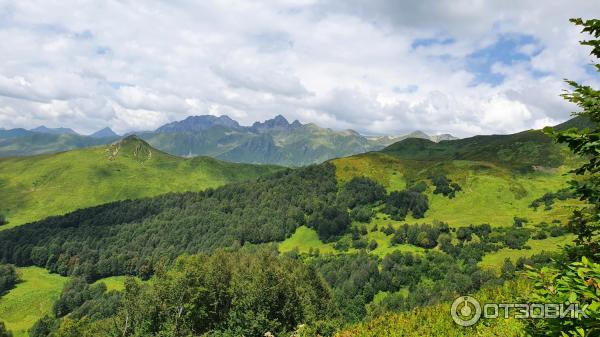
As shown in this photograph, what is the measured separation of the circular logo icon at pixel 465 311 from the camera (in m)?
24.4

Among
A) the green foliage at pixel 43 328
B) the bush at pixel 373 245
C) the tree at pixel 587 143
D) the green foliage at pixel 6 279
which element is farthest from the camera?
the green foliage at pixel 6 279

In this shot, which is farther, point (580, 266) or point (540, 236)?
point (540, 236)

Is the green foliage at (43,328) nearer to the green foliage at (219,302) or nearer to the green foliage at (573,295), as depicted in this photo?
the green foliage at (219,302)

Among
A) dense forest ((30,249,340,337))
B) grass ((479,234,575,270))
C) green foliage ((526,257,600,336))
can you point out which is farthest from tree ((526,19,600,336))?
grass ((479,234,575,270))

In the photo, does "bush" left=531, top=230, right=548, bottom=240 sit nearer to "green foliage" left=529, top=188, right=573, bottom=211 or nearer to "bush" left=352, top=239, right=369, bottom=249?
"green foliage" left=529, top=188, right=573, bottom=211

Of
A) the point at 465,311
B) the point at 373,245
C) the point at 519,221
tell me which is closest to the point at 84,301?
the point at 373,245

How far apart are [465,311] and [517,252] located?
13537 centimetres

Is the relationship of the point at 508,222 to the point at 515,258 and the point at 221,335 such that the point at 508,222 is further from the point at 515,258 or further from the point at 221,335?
the point at 221,335

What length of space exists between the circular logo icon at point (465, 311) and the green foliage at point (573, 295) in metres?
14.3

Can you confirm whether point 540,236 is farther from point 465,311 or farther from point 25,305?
point 25,305

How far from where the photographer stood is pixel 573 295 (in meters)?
7.85

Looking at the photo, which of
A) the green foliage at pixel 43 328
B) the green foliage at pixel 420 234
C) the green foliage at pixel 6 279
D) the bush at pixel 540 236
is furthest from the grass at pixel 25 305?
the bush at pixel 540 236

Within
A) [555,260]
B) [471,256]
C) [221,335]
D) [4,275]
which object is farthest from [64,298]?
[555,260]

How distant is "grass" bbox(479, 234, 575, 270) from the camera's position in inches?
5195
